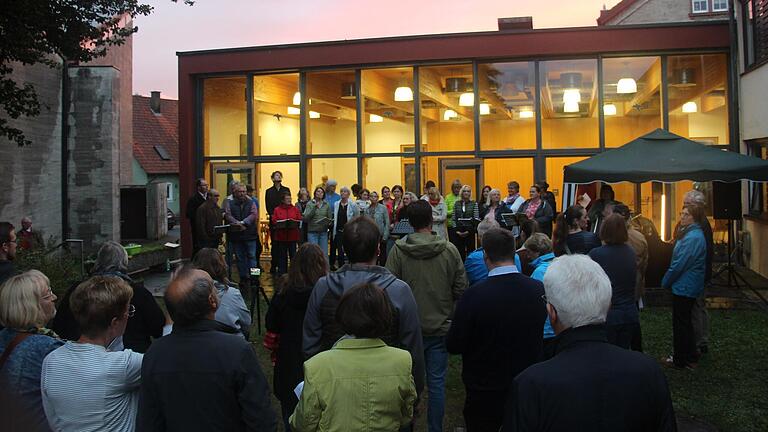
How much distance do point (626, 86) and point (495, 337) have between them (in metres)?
12.3

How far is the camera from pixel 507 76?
48.9 ft

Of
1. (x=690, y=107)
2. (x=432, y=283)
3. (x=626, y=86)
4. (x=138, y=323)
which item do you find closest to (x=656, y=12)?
(x=690, y=107)

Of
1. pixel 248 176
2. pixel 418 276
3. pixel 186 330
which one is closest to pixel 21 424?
pixel 186 330

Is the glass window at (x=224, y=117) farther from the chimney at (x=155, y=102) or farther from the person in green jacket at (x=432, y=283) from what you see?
the chimney at (x=155, y=102)

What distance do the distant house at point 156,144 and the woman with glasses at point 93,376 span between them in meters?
38.2

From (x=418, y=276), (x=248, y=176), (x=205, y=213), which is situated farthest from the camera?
(x=248, y=176)

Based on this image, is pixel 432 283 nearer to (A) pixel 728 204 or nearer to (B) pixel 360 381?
(B) pixel 360 381

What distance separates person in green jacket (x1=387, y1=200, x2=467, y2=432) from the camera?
4.46 metres

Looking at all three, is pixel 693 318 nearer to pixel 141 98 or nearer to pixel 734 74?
pixel 734 74

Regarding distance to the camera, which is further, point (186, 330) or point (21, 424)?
point (21, 424)

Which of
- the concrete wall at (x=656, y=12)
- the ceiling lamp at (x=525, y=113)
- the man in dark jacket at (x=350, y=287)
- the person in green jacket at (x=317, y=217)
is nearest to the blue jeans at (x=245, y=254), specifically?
the person in green jacket at (x=317, y=217)

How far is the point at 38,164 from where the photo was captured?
17.2 meters

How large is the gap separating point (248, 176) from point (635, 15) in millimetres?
25191

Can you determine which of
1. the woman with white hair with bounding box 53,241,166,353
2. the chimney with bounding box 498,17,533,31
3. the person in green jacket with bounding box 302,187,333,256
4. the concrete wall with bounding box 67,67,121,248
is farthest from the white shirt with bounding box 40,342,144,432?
the concrete wall with bounding box 67,67,121,248
